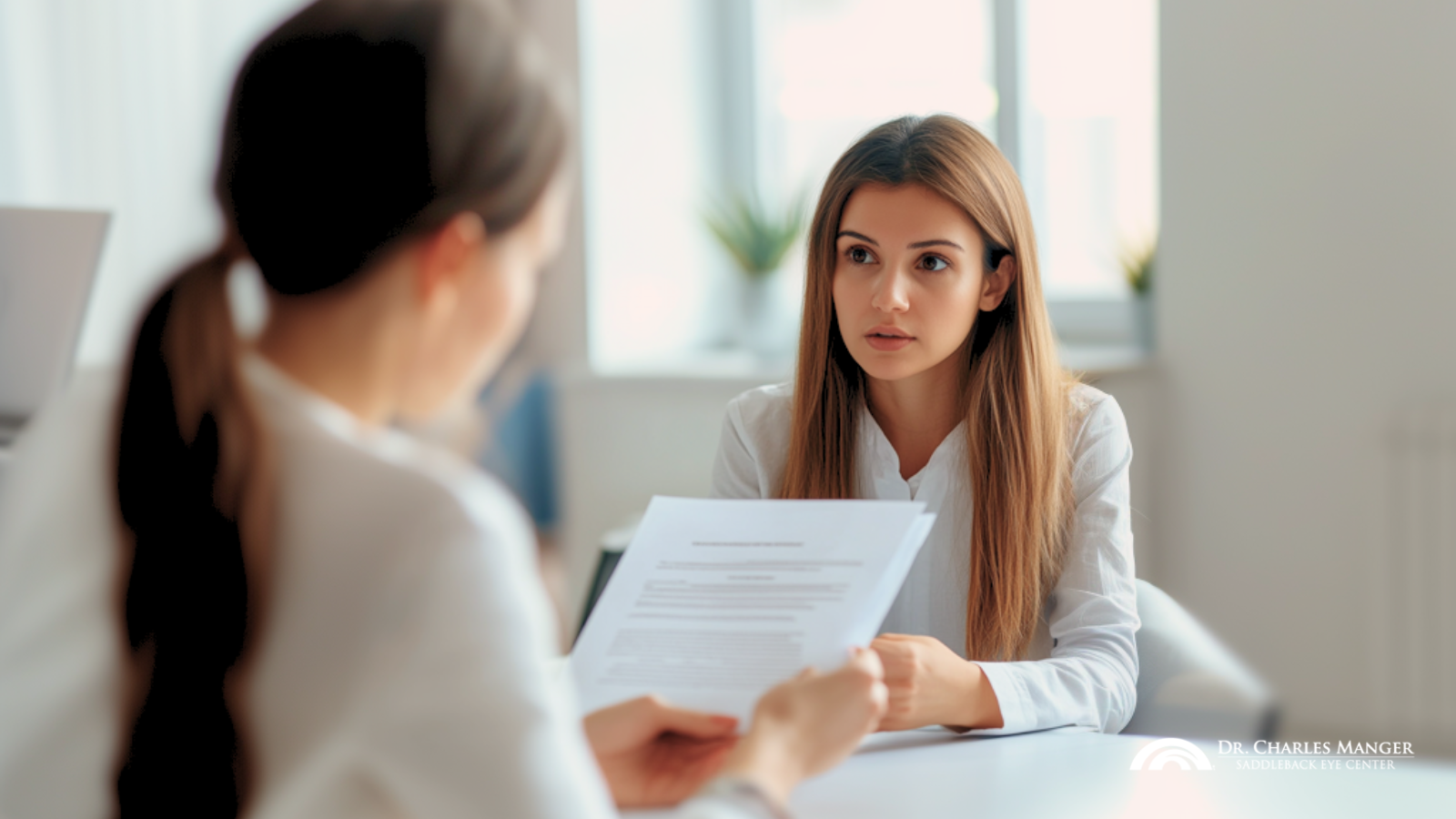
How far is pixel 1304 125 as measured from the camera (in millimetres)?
2768

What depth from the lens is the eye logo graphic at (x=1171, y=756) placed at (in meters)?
1.15

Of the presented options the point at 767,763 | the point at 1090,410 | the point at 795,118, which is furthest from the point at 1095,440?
the point at 795,118

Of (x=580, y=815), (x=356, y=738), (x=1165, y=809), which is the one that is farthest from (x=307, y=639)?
(x=1165, y=809)

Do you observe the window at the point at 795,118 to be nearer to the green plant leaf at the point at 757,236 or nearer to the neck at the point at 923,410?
the green plant leaf at the point at 757,236

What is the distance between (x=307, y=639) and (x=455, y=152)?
26cm

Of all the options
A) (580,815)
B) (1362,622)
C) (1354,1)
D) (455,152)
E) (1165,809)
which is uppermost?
(1354,1)

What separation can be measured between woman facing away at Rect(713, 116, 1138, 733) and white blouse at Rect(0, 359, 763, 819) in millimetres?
891

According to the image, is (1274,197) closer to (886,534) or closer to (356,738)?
(886,534)

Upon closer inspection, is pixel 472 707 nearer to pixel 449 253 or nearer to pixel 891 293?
pixel 449 253

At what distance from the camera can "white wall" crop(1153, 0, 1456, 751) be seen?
2.69 meters

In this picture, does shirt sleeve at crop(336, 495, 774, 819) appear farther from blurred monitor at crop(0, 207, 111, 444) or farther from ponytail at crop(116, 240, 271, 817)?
blurred monitor at crop(0, 207, 111, 444)

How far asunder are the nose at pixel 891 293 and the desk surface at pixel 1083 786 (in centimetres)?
55

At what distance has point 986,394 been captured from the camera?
1.60 metres

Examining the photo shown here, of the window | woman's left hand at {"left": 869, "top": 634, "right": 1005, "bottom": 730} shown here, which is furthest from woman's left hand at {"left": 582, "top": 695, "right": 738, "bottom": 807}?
the window
